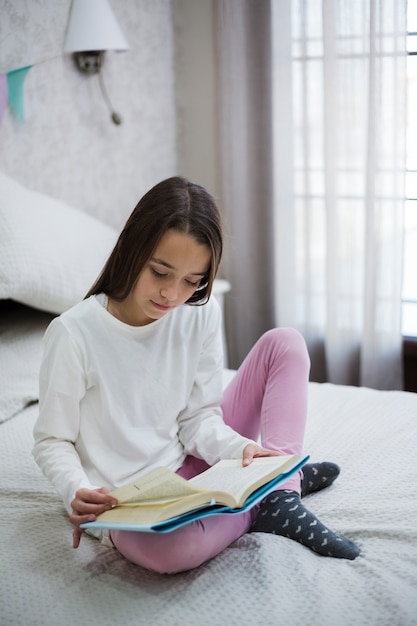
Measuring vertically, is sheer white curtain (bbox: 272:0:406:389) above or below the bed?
above

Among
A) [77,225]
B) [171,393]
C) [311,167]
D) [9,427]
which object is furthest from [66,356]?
[311,167]

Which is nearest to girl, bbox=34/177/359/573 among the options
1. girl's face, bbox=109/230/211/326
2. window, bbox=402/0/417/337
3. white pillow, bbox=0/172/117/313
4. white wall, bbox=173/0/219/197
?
girl's face, bbox=109/230/211/326

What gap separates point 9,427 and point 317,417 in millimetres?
702

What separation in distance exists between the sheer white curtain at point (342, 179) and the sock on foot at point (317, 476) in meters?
1.17

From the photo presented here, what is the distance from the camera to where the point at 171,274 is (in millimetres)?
1298

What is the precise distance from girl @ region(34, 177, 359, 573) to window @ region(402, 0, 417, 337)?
126 cm

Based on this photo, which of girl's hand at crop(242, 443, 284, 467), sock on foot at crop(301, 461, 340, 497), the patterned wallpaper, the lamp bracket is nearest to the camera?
girl's hand at crop(242, 443, 284, 467)

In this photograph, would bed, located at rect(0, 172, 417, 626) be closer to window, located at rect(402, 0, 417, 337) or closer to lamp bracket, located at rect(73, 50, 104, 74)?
lamp bracket, located at rect(73, 50, 104, 74)

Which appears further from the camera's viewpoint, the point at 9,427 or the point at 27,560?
the point at 9,427

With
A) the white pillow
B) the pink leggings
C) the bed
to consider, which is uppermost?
the white pillow

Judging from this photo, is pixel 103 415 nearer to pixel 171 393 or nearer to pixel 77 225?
pixel 171 393

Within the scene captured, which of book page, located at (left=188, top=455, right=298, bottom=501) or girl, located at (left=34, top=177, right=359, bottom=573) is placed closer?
book page, located at (left=188, top=455, right=298, bottom=501)

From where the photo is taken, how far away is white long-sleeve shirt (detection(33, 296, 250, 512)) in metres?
1.25

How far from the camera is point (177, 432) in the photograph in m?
1.46
